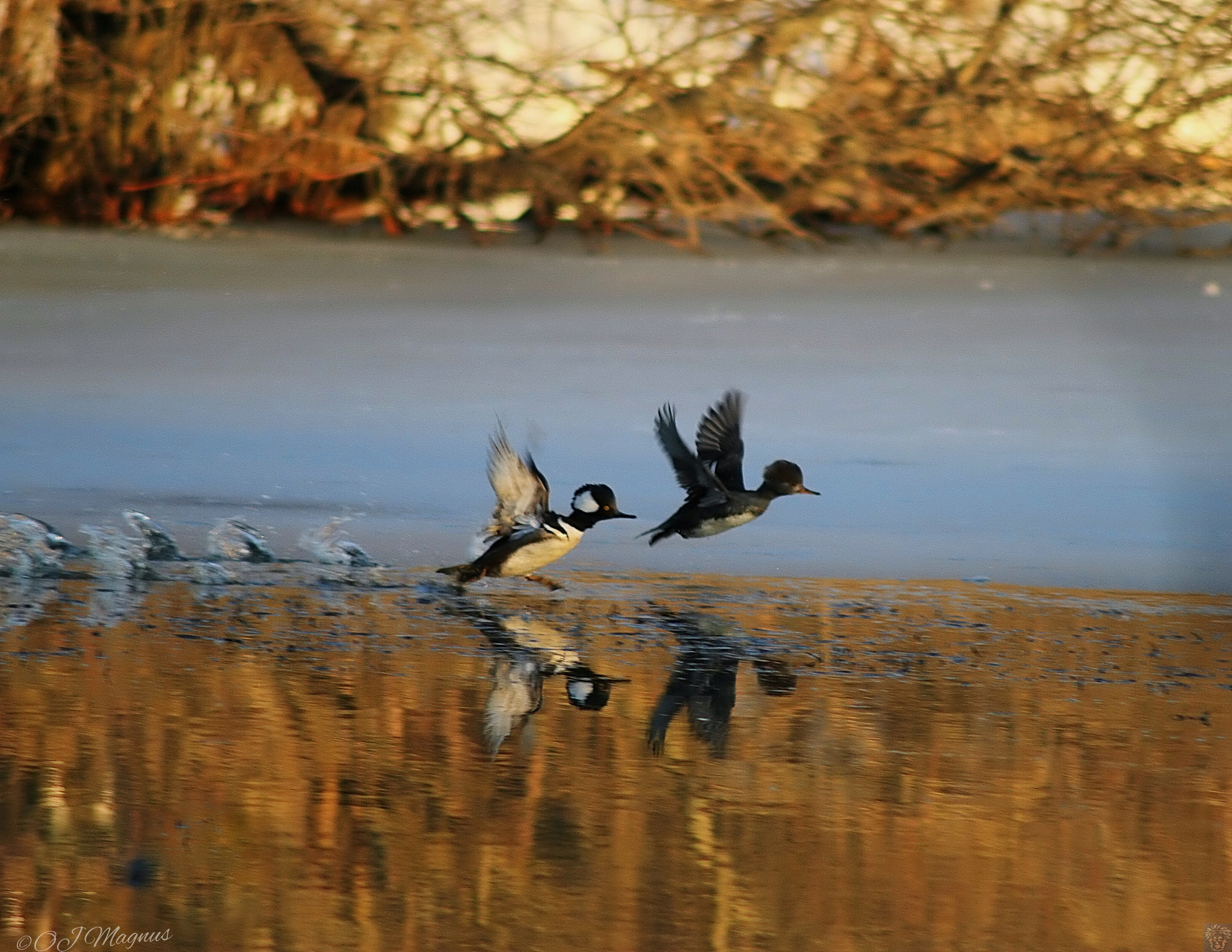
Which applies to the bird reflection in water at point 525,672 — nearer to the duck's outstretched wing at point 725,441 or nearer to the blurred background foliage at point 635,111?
the duck's outstretched wing at point 725,441

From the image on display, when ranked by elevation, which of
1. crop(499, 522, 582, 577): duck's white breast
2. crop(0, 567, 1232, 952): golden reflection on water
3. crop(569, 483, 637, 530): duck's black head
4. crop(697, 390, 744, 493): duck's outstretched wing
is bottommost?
crop(0, 567, 1232, 952): golden reflection on water

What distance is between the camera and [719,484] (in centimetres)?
562

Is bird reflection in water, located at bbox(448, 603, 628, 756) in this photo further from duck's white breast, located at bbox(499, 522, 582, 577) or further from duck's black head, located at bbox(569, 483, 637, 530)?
duck's black head, located at bbox(569, 483, 637, 530)

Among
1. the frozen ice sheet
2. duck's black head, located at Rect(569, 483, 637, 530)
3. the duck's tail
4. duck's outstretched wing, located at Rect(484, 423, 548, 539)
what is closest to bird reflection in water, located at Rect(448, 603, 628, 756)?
the duck's tail

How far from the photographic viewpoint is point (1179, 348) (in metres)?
8.09

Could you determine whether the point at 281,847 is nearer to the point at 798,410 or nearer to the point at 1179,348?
the point at 798,410

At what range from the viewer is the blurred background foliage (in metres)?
9.63

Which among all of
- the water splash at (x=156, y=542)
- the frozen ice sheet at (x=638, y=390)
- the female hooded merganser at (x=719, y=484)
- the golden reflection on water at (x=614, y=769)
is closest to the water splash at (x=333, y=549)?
the frozen ice sheet at (x=638, y=390)

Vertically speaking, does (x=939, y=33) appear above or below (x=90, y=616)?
above

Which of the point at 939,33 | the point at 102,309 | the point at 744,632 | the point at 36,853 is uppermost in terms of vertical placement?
the point at 939,33

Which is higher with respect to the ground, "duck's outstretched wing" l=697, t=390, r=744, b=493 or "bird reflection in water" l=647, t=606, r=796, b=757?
"duck's outstretched wing" l=697, t=390, r=744, b=493

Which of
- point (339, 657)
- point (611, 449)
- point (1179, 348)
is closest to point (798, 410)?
point (611, 449)

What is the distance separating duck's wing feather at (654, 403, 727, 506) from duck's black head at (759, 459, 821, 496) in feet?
0.78

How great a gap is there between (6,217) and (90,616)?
607 cm
